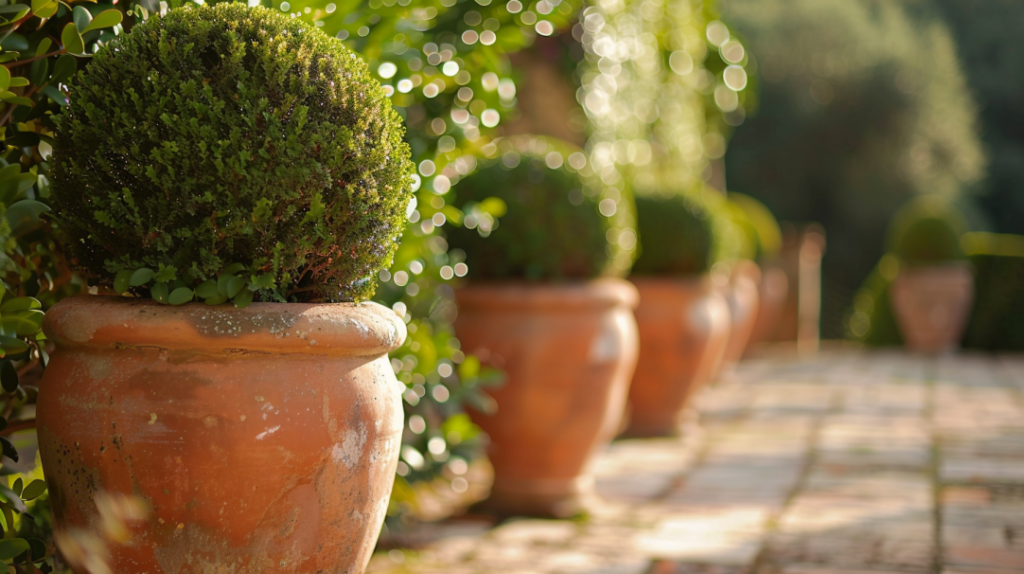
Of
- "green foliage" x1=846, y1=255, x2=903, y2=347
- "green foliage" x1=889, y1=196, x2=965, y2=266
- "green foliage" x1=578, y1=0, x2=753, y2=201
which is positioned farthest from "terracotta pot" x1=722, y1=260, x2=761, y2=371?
"green foliage" x1=846, y1=255, x2=903, y2=347

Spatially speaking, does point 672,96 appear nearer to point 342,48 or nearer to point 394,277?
point 394,277

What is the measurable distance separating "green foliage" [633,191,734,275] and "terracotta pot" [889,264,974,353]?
642 cm

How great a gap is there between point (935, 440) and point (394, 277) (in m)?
→ 3.66

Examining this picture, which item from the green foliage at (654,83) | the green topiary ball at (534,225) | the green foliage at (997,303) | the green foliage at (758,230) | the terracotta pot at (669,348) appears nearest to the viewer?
the green topiary ball at (534,225)

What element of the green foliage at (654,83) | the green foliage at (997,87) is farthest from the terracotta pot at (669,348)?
the green foliage at (997,87)

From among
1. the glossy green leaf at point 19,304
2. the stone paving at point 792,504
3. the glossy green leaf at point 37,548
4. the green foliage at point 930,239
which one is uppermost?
the glossy green leaf at point 19,304

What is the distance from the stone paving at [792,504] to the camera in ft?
9.87

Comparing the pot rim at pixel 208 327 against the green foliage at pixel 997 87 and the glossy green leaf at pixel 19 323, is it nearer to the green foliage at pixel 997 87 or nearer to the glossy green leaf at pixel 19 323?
the glossy green leaf at pixel 19 323

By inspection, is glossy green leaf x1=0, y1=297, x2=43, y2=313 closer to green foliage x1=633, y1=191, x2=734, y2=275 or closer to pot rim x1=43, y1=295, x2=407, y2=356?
pot rim x1=43, y1=295, x2=407, y2=356

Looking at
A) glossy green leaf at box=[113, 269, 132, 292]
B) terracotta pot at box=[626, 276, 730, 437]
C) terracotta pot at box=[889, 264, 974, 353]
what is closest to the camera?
glossy green leaf at box=[113, 269, 132, 292]

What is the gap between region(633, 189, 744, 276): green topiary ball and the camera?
537 cm

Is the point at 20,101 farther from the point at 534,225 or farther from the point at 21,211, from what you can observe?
the point at 534,225

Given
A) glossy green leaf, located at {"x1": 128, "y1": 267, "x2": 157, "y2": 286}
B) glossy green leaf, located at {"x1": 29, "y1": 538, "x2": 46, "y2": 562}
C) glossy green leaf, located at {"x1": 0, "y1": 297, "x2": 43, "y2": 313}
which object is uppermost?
glossy green leaf, located at {"x1": 128, "y1": 267, "x2": 157, "y2": 286}

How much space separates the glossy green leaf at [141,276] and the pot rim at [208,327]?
43 millimetres
